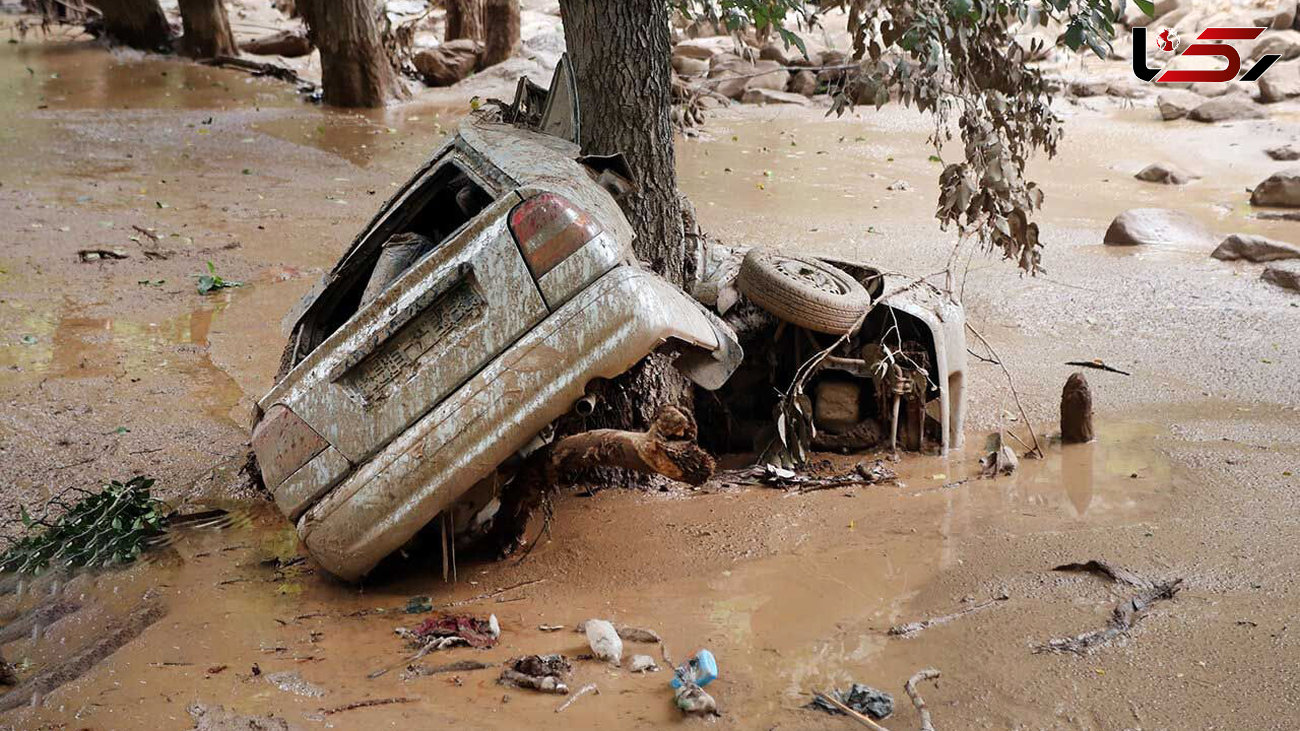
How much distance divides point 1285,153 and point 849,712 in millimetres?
11809

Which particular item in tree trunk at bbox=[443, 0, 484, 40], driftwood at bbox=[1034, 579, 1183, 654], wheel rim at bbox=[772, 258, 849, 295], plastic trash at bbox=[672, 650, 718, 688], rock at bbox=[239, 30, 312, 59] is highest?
tree trunk at bbox=[443, 0, 484, 40]

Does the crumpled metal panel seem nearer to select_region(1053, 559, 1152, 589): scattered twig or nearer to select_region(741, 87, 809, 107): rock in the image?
select_region(1053, 559, 1152, 589): scattered twig

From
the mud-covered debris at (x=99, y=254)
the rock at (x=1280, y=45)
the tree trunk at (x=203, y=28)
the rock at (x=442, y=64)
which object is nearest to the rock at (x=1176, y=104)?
the rock at (x=1280, y=45)

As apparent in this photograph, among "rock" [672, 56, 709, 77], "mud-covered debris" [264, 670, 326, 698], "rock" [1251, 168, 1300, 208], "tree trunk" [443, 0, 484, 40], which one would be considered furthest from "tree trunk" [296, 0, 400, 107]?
"mud-covered debris" [264, 670, 326, 698]

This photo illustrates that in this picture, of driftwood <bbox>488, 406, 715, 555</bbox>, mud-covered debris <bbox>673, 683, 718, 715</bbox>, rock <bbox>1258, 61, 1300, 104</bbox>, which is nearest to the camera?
mud-covered debris <bbox>673, 683, 718, 715</bbox>

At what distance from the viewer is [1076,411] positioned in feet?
17.5

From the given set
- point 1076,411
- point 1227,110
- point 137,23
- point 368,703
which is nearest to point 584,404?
point 368,703

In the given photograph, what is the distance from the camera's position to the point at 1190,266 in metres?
8.66

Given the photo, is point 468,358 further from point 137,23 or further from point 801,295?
point 137,23

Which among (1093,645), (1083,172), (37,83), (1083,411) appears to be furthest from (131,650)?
(37,83)

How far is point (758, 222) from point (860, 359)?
463 centimetres

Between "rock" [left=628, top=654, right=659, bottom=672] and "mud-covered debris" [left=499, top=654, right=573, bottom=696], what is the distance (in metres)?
0.18

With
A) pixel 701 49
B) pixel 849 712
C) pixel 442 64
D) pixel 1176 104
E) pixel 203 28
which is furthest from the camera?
pixel 701 49

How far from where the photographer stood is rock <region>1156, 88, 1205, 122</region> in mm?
14938
